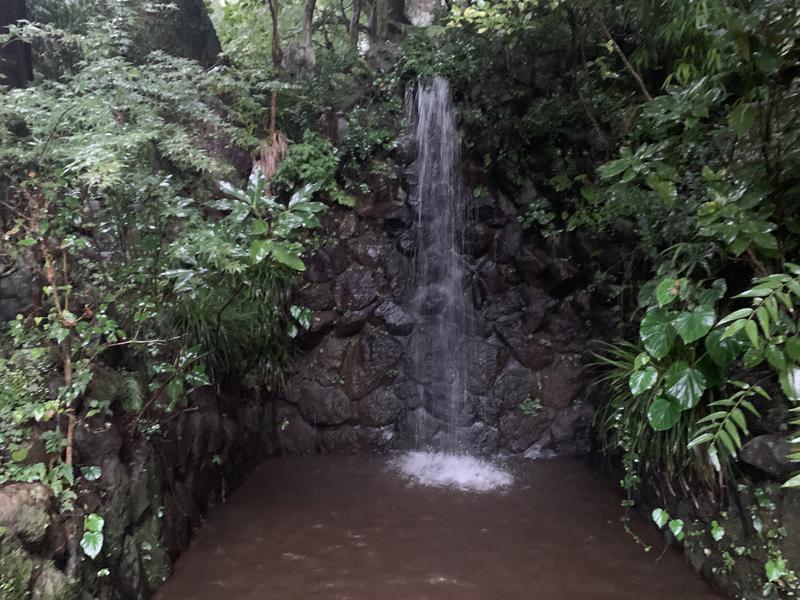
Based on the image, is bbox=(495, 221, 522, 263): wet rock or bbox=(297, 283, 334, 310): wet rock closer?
bbox=(297, 283, 334, 310): wet rock

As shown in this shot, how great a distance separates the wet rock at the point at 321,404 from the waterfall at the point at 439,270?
0.77 metres

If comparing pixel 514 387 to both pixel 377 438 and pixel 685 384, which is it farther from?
pixel 685 384

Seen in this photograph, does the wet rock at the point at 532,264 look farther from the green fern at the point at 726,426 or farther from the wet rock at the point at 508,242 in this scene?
the green fern at the point at 726,426

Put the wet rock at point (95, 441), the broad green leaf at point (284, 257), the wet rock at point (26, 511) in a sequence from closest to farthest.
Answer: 1. the wet rock at point (26, 511)
2. the wet rock at point (95, 441)
3. the broad green leaf at point (284, 257)

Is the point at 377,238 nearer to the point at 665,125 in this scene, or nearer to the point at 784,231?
the point at 665,125

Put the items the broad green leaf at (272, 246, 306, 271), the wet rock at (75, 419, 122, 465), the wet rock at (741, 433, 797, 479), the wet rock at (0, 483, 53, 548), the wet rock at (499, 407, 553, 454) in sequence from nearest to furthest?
1. the wet rock at (0, 483, 53, 548)
2. the wet rock at (741, 433, 797, 479)
3. the wet rock at (75, 419, 122, 465)
4. the broad green leaf at (272, 246, 306, 271)
5. the wet rock at (499, 407, 553, 454)

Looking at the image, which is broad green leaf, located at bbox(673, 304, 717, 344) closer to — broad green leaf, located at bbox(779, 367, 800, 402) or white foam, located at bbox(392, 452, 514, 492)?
broad green leaf, located at bbox(779, 367, 800, 402)

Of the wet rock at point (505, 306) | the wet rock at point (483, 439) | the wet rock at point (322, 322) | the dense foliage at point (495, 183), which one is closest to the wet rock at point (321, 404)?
the dense foliage at point (495, 183)

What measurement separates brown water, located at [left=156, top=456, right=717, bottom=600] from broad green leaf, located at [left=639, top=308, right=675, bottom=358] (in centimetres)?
144

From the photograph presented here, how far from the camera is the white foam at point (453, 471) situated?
4.42 m

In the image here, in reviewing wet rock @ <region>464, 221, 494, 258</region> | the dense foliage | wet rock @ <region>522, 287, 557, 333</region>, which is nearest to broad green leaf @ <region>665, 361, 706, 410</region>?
the dense foliage

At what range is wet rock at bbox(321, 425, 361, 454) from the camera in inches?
202

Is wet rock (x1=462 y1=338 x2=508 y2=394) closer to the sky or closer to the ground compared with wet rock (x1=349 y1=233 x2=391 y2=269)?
closer to the ground

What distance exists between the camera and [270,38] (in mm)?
6543
